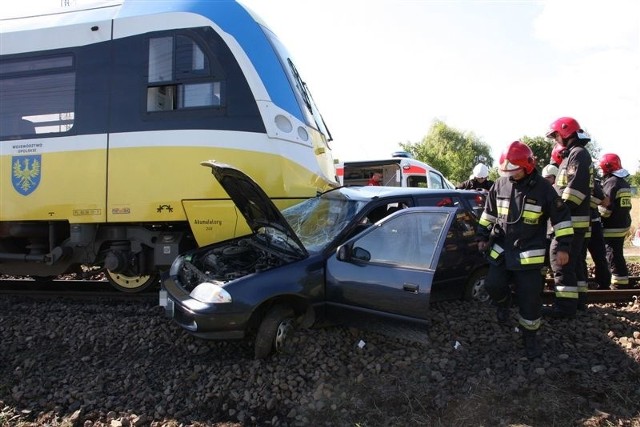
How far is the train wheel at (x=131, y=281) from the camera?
19.7 ft

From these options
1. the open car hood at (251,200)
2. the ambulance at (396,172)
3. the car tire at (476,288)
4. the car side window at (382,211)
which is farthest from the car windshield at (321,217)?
the ambulance at (396,172)

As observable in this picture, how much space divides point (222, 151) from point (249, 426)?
299 centimetres

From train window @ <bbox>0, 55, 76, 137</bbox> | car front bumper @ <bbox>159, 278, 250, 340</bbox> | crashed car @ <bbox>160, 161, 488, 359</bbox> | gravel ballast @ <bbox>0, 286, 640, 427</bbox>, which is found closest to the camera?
gravel ballast @ <bbox>0, 286, 640, 427</bbox>

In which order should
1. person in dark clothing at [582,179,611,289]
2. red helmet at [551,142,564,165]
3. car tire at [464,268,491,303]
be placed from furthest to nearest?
person in dark clothing at [582,179,611,289]
red helmet at [551,142,564,165]
car tire at [464,268,491,303]

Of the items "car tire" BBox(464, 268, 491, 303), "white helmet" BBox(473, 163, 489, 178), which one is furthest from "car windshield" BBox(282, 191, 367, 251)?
"white helmet" BBox(473, 163, 489, 178)

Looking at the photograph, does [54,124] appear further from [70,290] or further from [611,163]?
[611,163]

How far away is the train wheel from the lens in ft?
19.7

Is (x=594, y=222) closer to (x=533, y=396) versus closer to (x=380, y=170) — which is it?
(x=533, y=396)

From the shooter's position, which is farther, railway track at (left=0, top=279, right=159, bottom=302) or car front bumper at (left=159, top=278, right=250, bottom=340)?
railway track at (left=0, top=279, right=159, bottom=302)

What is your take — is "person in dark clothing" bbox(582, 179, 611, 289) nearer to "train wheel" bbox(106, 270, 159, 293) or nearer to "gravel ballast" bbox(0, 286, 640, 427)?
"gravel ballast" bbox(0, 286, 640, 427)

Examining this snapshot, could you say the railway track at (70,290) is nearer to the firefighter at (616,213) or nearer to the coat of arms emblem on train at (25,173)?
the coat of arms emblem on train at (25,173)

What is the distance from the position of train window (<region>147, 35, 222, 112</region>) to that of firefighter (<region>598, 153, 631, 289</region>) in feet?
17.3

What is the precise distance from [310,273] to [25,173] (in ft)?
12.9

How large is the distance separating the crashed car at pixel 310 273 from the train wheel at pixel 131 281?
1518 mm
